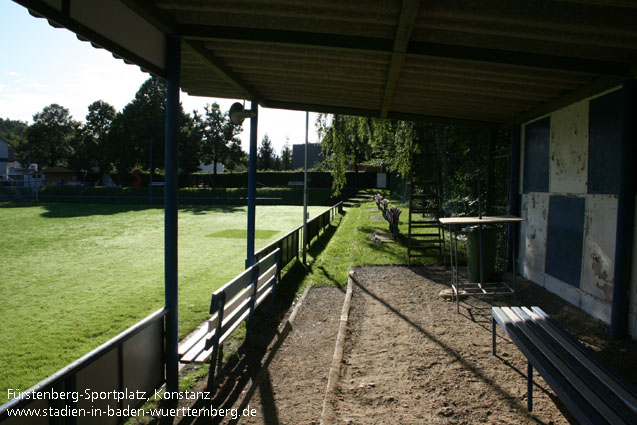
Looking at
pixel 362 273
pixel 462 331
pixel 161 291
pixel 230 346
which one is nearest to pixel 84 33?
pixel 230 346

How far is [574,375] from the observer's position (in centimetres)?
272

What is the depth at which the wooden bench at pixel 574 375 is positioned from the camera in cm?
231

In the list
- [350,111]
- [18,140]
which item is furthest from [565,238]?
[18,140]

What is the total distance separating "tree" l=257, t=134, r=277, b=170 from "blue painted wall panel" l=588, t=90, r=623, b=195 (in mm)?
77521

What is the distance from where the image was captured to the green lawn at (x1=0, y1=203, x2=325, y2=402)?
17.1 feet

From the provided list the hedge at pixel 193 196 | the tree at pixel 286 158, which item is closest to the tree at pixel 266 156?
the tree at pixel 286 158

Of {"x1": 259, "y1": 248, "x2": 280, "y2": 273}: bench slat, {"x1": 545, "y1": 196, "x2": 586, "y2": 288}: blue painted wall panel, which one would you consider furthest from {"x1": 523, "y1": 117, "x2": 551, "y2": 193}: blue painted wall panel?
{"x1": 259, "y1": 248, "x2": 280, "y2": 273}: bench slat

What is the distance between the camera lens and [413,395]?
359cm

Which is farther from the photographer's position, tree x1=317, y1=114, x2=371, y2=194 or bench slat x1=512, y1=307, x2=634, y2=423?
tree x1=317, y1=114, x2=371, y2=194

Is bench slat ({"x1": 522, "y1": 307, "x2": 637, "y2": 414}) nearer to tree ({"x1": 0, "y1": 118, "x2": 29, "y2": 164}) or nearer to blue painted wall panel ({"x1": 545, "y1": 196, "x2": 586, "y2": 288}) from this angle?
blue painted wall panel ({"x1": 545, "y1": 196, "x2": 586, "y2": 288})

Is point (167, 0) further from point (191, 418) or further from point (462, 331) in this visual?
point (462, 331)

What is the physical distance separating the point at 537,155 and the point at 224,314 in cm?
627

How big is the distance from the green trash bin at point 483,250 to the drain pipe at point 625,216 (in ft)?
7.56

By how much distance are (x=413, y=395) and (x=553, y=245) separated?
4.36 m
